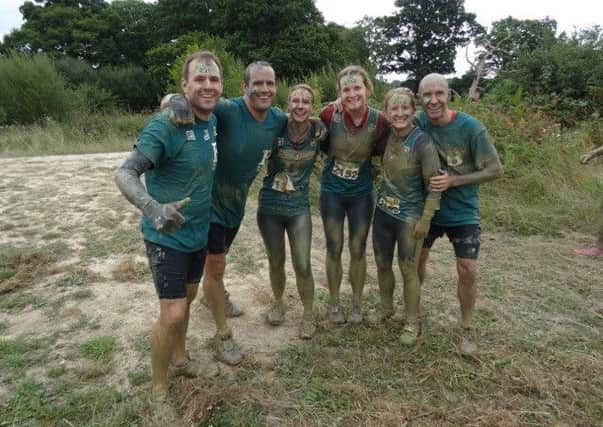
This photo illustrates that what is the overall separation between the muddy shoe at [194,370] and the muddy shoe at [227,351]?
122 mm

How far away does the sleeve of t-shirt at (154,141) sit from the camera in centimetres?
202

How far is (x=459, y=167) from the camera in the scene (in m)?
2.83

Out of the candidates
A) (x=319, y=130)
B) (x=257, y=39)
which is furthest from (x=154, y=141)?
(x=257, y=39)

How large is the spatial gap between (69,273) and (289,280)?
2.15m

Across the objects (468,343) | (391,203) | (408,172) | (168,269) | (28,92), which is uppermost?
(28,92)

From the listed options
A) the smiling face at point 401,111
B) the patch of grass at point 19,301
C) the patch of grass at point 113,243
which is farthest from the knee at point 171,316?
the patch of grass at point 113,243

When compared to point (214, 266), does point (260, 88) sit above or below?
above

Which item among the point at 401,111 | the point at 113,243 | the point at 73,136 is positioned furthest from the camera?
the point at 73,136

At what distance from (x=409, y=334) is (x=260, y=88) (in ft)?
6.49

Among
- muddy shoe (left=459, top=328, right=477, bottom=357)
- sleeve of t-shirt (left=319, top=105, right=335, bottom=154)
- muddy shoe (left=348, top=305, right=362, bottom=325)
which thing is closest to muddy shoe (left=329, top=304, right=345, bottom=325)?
muddy shoe (left=348, top=305, right=362, bottom=325)

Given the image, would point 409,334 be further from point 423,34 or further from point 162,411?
point 423,34

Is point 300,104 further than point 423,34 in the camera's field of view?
No

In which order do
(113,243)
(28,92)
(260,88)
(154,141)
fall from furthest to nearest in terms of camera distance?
(28,92) < (113,243) < (260,88) < (154,141)

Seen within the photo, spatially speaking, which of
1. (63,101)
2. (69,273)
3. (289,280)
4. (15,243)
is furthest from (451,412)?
(63,101)
